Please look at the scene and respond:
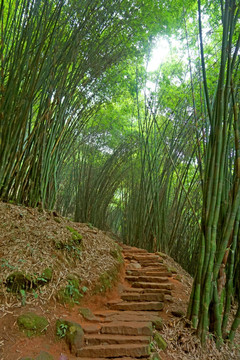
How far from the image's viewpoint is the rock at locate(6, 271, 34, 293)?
1.71 meters

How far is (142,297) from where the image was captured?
241 cm

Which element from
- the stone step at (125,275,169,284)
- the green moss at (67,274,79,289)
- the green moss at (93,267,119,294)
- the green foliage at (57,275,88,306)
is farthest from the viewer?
the stone step at (125,275,169,284)

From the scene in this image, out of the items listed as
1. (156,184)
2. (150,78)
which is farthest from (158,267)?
(150,78)

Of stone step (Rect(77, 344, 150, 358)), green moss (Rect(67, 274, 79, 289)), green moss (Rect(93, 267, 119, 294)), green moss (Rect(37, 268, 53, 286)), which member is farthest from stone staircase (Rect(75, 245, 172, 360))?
green moss (Rect(37, 268, 53, 286))

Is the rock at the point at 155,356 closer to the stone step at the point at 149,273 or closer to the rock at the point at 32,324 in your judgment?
the rock at the point at 32,324

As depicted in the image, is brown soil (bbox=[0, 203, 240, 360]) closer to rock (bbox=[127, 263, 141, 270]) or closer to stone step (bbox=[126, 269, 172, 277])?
stone step (bbox=[126, 269, 172, 277])

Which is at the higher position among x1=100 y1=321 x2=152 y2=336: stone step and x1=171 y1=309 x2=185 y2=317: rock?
x1=171 y1=309 x2=185 y2=317: rock

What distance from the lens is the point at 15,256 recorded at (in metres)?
1.90

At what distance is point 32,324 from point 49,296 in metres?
0.26

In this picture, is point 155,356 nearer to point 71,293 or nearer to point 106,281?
point 71,293

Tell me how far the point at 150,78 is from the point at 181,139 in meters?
1.31

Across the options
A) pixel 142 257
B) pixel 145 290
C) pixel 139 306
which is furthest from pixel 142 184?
pixel 139 306

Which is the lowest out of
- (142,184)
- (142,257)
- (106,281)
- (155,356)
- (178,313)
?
(155,356)

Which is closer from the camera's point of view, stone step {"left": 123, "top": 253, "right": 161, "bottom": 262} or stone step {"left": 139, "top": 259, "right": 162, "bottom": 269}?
stone step {"left": 139, "top": 259, "right": 162, "bottom": 269}
